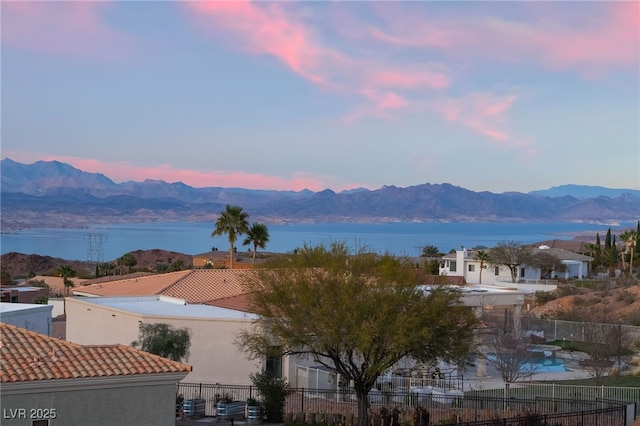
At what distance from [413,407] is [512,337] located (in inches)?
476

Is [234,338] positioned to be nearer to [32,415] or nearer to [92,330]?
[92,330]

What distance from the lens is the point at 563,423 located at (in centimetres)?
2366

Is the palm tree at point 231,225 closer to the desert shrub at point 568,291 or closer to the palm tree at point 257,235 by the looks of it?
the palm tree at point 257,235

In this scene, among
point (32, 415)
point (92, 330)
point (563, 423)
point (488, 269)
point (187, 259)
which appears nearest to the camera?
point (32, 415)

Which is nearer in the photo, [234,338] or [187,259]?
[234,338]

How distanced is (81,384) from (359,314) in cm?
976

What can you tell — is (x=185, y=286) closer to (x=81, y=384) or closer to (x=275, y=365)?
(x=275, y=365)

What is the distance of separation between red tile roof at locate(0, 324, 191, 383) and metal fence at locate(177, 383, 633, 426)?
25.5 feet

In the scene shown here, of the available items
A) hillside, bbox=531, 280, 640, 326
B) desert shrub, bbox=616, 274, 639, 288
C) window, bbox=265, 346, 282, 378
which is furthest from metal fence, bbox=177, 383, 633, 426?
desert shrub, bbox=616, 274, 639, 288

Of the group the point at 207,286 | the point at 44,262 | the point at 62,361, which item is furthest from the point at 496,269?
the point at 44,262

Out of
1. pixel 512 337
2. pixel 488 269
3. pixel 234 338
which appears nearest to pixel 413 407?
pixel 234 338

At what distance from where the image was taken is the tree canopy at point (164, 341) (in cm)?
2871

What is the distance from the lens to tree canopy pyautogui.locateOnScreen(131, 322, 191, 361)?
94.2ft

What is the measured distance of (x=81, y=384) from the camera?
16.7m
